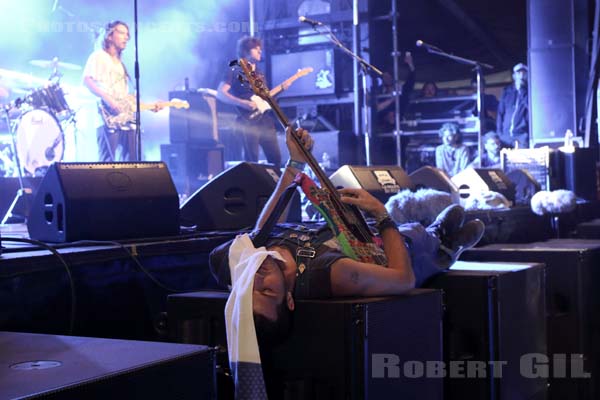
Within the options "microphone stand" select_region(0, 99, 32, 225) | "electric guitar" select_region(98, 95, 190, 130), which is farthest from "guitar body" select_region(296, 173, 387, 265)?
"electric guitar" select_region(98, 95, 190, 130)

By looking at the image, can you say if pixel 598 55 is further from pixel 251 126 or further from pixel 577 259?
pixel 577 259

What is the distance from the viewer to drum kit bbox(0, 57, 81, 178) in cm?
725

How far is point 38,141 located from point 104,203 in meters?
4.86

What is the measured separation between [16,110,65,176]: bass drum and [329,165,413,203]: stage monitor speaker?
369 cm

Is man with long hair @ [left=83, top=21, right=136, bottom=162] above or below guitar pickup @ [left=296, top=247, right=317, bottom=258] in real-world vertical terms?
above

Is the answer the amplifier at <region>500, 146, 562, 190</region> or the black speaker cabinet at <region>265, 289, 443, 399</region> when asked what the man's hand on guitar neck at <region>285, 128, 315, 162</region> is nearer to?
the black speaker cabinet at <region>265, 289, 443, 399</region>

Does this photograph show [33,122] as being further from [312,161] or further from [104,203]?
[312,161]

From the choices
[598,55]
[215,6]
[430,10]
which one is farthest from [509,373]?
[430,10]

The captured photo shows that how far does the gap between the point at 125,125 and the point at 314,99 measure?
354 cm

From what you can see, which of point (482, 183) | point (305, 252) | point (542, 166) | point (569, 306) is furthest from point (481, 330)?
point (542, 166)

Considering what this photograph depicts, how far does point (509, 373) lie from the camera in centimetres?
308

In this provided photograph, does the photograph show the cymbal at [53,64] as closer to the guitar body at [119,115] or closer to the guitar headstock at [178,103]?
the guitar headstock at [178,103]

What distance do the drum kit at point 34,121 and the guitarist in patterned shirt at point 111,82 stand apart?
0.78 m

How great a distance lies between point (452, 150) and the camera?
9156mm
